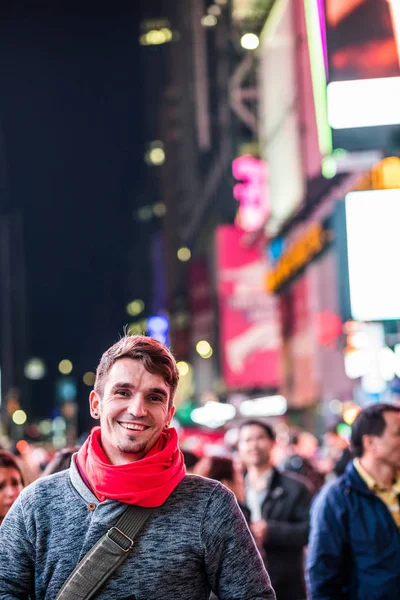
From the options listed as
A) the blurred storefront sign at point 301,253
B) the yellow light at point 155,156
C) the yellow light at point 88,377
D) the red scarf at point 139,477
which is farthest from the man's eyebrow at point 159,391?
the yellow light at point 88,377

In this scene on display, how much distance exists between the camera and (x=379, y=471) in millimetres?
6621

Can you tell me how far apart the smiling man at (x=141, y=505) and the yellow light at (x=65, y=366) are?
16804cm

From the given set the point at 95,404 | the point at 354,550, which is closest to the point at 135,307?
the point at 354,550

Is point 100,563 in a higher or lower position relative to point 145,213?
lower

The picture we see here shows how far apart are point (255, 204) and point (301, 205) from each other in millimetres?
7316

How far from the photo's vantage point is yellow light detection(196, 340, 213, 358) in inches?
3391

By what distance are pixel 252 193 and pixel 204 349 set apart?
139 ft

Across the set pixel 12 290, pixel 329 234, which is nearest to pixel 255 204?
pixel 329 234

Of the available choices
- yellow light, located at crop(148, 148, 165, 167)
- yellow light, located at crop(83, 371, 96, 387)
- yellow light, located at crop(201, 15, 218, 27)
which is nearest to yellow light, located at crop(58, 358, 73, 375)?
yellow light, located at crop(83, 371, 96, 387)

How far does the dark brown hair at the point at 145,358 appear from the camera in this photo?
403cm

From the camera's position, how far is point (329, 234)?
35000mm

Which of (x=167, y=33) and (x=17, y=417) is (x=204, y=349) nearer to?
(x=17, y=417)

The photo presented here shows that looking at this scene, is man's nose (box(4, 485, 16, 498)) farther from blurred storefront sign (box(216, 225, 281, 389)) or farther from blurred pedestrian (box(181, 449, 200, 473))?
blurred storefront sign (box(216, 225, 281, 389))

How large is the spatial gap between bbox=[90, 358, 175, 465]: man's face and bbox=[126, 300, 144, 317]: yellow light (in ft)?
568
